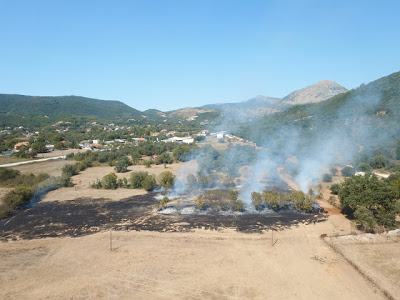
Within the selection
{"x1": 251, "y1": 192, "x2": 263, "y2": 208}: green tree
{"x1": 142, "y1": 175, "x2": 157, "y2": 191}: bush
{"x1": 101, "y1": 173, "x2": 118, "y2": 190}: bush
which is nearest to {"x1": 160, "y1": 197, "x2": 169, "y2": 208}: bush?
{"x1": 142, "y1": 175, "x2": 157, "y2": 191}: bush

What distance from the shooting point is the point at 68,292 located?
447 inches

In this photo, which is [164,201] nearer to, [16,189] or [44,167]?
[16,189]

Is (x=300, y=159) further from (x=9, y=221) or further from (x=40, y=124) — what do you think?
(x=40, y=124)

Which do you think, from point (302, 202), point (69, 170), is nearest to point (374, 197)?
point (302, 202)

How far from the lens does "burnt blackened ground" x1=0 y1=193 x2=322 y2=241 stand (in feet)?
58.3

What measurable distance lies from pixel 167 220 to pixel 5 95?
679ft

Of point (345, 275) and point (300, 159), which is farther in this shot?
point (300, 159)

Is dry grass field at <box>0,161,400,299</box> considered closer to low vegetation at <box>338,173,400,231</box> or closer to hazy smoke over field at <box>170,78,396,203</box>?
low vegetation at <box>338,173,400,231</box>

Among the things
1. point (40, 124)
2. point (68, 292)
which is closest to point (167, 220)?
point (68, 292)

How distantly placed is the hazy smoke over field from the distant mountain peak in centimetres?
6800

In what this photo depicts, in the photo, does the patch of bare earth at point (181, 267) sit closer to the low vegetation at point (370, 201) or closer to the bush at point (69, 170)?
the low vegetation at point (370, 201)

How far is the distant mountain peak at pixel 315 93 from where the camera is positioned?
5000 inches

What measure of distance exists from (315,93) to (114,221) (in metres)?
134

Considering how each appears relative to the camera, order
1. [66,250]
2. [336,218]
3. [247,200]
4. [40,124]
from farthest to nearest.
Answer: [40,124]
[247,200]
[336,218]
[66,250]
